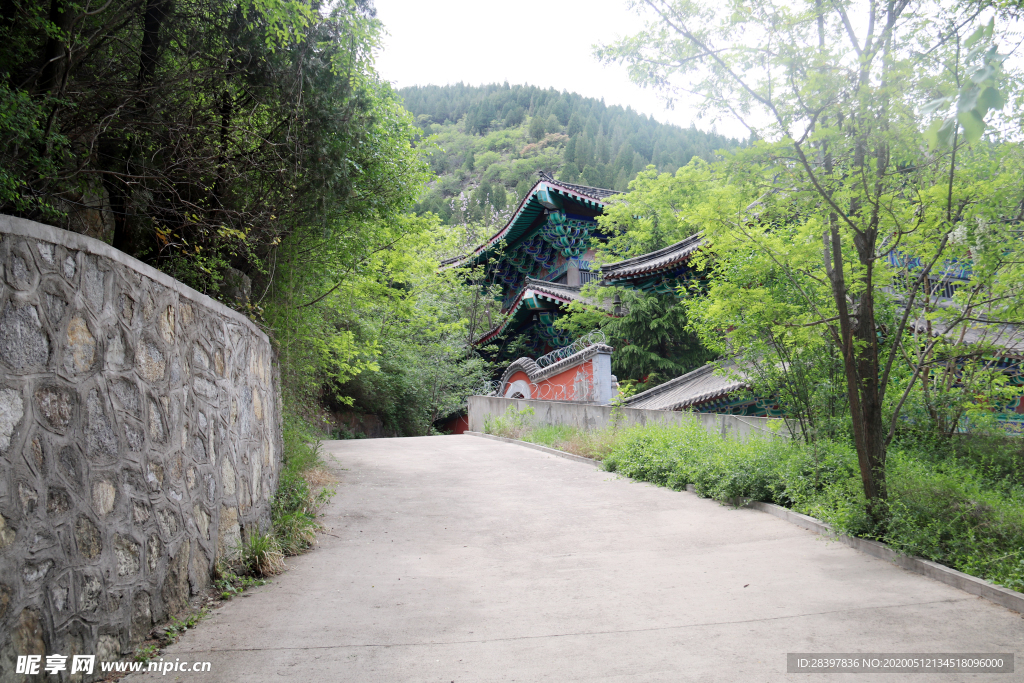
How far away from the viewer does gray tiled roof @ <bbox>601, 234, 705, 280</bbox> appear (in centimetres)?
1572

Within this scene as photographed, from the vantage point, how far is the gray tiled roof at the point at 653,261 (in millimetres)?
15719

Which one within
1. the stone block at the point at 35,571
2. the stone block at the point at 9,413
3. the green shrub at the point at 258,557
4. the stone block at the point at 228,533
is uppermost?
the stone block at the point at 9,413

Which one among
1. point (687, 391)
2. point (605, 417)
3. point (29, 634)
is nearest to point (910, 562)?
point (29, 634)

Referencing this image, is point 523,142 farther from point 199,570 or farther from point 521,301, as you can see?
point 199,570

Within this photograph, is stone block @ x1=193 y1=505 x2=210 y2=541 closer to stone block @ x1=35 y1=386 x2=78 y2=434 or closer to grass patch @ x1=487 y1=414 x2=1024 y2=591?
stone block @ x1=35 y1=386 x2=78 y2=434

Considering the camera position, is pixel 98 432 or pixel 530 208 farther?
pixel 530 208

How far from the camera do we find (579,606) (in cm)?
421

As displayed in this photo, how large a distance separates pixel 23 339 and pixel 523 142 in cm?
9637

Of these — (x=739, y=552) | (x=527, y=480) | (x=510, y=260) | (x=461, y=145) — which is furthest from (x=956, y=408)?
(x=461, y=145)

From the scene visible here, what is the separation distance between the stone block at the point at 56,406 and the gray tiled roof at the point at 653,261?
13.9 metres

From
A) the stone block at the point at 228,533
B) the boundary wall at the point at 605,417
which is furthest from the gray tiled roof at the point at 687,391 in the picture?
the stone block at the point at 228,533

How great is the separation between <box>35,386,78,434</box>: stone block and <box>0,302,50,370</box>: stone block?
0.13m

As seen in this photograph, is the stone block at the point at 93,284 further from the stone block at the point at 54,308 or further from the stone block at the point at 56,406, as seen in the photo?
the stone block at the point at 56,406

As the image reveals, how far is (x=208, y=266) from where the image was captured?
225 inches
